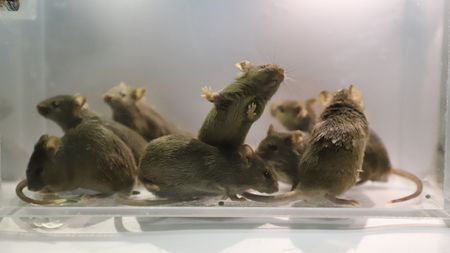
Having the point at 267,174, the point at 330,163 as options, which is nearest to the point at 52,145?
the point at 267,174

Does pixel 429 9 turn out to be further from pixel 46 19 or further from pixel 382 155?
pixel 46 19

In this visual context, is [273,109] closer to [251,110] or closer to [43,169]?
[251,110]

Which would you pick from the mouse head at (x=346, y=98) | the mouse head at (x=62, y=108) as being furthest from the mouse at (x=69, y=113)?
the mouse head at (x=346, y=98)

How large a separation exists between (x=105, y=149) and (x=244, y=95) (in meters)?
0.40

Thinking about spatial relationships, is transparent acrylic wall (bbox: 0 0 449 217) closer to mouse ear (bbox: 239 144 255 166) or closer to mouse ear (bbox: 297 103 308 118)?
mouse ear (bbox: 297 103 308 118)

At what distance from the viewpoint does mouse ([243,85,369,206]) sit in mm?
1130

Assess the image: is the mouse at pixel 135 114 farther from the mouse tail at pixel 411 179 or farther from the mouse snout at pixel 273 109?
the mouse tail at pixel 411 179

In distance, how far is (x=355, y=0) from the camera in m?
1.45

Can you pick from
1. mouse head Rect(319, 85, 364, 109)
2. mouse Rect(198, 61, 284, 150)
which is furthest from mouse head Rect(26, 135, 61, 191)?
mouse head Rect(319, 85, 364, 109)

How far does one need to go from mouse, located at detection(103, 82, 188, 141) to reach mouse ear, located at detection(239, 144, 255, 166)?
385mm

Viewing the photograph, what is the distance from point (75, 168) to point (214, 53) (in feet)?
1.79

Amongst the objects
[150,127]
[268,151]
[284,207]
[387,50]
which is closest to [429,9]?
[387,50]

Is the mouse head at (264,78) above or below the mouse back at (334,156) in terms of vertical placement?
above

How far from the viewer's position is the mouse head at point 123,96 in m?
1.52
